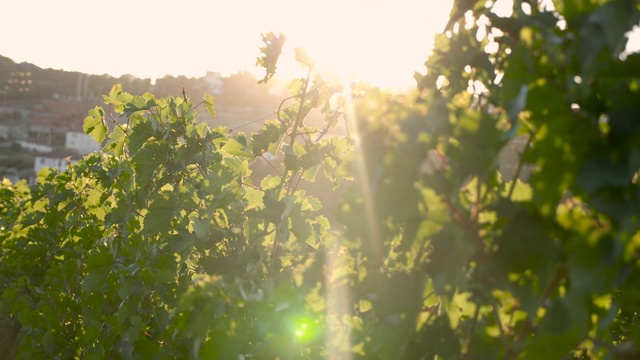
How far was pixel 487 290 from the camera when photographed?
1394 mm

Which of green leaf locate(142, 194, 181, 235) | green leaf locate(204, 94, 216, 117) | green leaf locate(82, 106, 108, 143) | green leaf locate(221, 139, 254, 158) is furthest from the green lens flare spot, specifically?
green leaf locate(82, 106, 108, 143)

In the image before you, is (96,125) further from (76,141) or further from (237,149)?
(76,141)

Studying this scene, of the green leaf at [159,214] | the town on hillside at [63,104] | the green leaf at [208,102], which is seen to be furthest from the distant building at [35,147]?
the green leaf at [159,214]

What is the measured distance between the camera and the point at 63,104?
3150 inches

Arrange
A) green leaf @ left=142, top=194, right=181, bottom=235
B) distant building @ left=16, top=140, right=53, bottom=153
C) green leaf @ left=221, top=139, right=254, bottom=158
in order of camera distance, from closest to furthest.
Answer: green leaf @ left=221, top=139, right=254, bottom=158 < green leaf @ left=142, top=194, right=181, bottom=235 < distant building @ left=16, top=140, right=53, bottom=153

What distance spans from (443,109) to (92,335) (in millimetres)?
3861

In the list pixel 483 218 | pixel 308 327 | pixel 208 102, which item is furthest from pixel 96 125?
pixel 483 218

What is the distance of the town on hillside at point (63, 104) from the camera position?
2375 inches

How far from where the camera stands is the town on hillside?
60312mm

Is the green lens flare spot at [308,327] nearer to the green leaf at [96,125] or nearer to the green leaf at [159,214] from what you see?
the green leaf at [159,214]

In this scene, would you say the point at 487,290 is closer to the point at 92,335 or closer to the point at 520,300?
the point at 520,300

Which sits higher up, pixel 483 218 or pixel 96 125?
pixel 483 218

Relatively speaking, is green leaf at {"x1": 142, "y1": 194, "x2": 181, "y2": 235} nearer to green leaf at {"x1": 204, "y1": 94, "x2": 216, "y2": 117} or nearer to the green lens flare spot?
green leaf at {"x1": 204, "y1": 94, "x2": 216, "y2": 117}

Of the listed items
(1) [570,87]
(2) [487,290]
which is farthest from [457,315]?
(1) [570,87]
